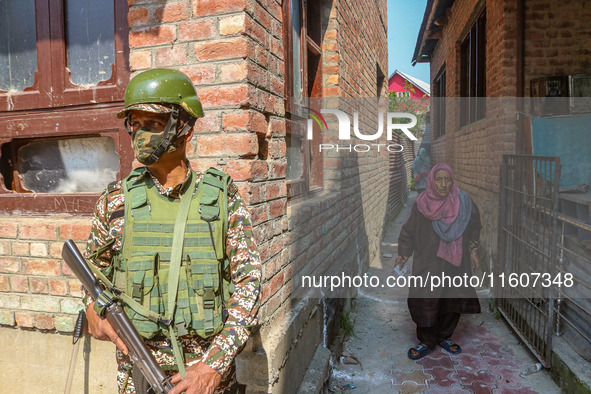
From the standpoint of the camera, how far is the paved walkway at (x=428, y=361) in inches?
127

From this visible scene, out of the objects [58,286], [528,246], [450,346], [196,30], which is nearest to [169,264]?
[196,30]

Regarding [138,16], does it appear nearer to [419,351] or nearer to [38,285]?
[38,285]

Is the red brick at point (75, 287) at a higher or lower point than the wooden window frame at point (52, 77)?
lower

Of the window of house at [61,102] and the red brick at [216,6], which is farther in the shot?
the window of house at [61,102]

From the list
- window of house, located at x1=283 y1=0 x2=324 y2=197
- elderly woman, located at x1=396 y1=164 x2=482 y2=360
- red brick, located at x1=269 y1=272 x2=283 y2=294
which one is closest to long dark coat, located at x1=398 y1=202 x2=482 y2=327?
elderly woman, located at x1=396 y1=164 x2=482 y2=360

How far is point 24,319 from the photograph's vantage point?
2211 mm

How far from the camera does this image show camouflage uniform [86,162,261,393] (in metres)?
1.34

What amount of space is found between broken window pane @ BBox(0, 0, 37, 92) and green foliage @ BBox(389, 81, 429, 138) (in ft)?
33.6

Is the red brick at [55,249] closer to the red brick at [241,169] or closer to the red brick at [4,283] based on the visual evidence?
the red brick at [4,283]

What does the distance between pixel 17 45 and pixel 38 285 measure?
1.28m

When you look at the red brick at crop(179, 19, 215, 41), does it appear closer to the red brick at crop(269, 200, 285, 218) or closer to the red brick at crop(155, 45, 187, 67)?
the red brick at crop(155, 45, 187, 67)

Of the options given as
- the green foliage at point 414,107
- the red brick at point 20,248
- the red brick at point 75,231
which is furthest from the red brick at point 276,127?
the green foliage at point 414,107

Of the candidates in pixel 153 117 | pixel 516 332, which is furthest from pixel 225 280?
pixel 516 332

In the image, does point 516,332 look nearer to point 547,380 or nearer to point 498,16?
point 547,380
